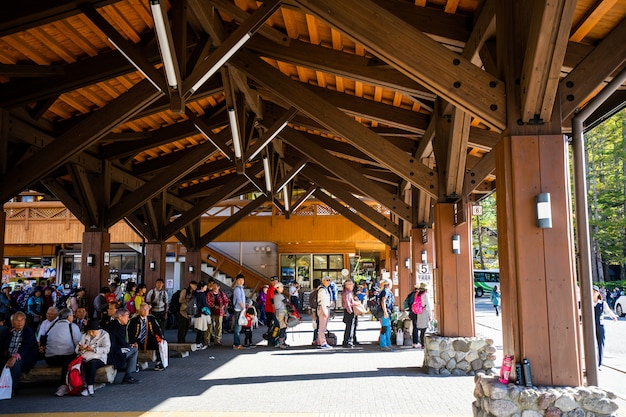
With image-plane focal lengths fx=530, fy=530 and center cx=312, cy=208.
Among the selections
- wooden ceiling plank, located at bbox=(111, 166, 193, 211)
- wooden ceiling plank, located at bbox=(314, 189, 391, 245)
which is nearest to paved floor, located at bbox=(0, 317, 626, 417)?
wooden ceiling plank, located at bbox=(111, 166, 193, 211)

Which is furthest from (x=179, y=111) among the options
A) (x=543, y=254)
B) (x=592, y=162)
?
(x=592, y=162)

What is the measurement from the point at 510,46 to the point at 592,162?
92.3 feet

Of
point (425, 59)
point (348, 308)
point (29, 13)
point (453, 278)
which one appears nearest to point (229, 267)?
point (348, 308)

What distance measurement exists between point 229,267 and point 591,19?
1837cm

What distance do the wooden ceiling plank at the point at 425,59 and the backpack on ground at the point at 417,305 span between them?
5897 mm

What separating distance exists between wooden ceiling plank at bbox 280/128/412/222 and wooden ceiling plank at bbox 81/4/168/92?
4905 millimetres

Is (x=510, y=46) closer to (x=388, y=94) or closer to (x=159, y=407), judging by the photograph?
(x=388, y=94)

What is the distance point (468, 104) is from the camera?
4609mm

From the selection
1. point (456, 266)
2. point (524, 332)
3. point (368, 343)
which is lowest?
point (368, 343)

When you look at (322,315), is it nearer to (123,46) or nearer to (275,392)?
(275,392)

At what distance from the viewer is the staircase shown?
2166 centimetres

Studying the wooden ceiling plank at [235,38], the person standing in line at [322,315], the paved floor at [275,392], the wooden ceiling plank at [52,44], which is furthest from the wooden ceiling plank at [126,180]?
the wooden ceiling plank at [235,38]

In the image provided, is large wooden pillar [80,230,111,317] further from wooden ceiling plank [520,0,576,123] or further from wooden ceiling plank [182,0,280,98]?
wooden ceiling plank [520,0,576,123]

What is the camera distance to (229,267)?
71.8 feet
